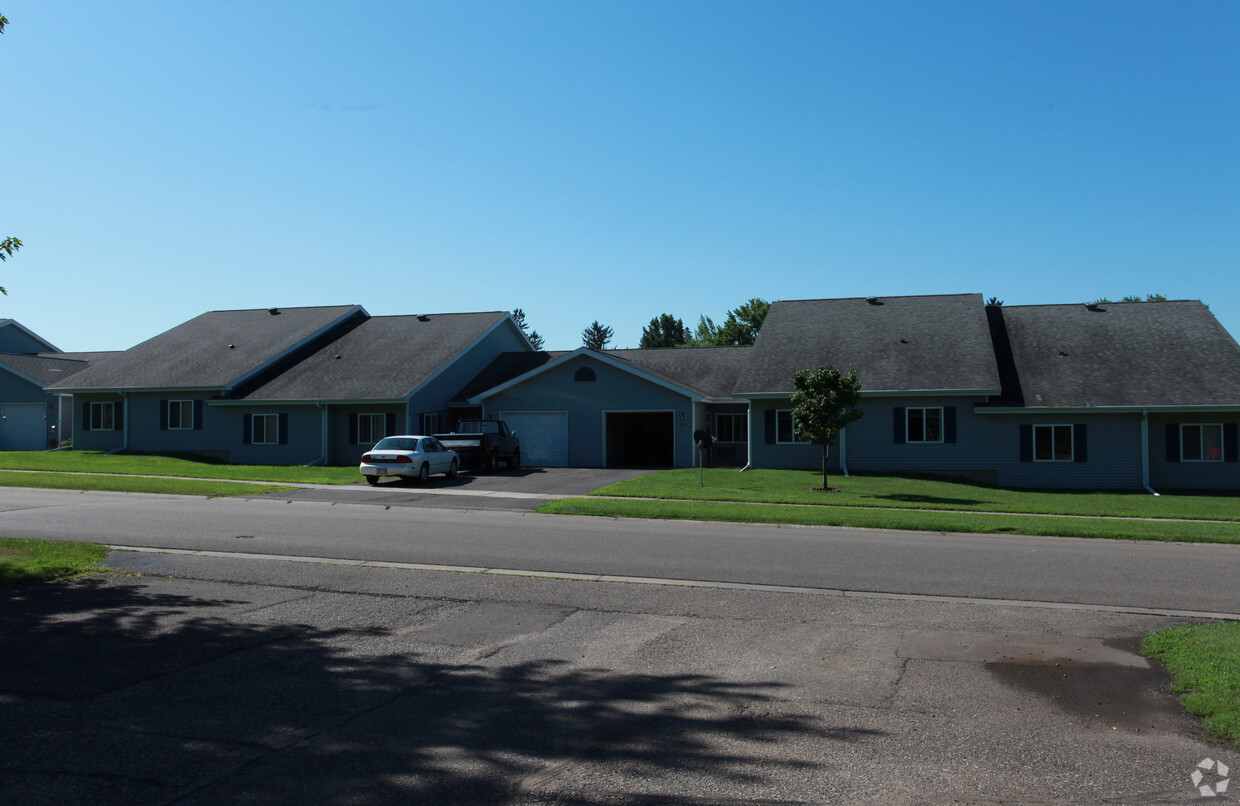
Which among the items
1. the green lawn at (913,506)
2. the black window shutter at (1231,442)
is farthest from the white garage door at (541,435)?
the black window shutter at (1231,442)

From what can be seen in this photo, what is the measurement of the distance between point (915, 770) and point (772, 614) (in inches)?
161

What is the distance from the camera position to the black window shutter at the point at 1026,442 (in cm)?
3102

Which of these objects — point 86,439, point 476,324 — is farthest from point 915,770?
point 86,439

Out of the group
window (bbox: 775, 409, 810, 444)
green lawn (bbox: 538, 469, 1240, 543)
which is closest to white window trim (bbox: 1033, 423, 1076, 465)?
green lawn (bbox: 538, 469, 1240, 543)

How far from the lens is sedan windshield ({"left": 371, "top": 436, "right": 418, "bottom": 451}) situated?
26.8 metres

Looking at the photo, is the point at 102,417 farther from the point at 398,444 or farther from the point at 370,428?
the point at 398,444

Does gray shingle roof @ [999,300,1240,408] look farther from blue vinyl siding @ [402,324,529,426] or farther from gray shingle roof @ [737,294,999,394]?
blue vinyl siding @ [402,324,529,426]

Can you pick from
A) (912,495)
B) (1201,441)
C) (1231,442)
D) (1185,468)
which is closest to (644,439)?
(912,495)

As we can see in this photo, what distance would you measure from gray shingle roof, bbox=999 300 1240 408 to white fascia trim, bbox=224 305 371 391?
97.4 feet

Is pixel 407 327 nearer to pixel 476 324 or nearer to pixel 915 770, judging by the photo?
pixel 476 324

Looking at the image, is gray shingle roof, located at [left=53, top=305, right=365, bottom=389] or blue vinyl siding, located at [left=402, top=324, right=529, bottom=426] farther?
gray shingle roof, located at [left=53, top=305, right=365, bottom=389]

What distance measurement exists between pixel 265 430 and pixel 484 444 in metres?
12.1

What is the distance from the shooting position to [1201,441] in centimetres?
3041

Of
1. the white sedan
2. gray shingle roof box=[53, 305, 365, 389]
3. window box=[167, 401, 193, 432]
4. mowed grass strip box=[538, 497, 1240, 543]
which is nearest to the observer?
mowed grass strip box=[538, 497, 1240, 543]
